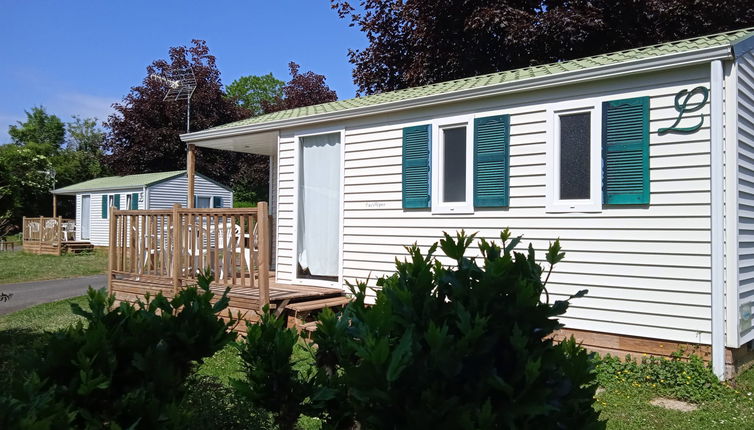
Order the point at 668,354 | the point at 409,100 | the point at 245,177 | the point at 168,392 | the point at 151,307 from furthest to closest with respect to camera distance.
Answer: the point at 245,177, the point at 409,100, the point at 668,354, the point at 151,307, the point at 168,392

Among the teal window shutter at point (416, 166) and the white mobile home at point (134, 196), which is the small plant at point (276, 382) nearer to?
the teal window shutter at point (416, 166)

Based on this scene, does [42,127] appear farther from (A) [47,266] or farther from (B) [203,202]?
(A) [47,266]

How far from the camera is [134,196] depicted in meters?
21.3

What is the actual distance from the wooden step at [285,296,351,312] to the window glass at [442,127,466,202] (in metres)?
1.87

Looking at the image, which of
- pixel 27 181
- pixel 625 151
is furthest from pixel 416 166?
pixel 27 181

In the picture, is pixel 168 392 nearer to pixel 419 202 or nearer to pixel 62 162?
pixel 419 202

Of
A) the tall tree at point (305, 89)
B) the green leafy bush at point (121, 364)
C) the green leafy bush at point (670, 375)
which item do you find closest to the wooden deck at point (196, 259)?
the green leafy bush at point (670, 375)

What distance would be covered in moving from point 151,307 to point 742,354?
5.45 metres

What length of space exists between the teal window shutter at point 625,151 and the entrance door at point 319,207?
3597 mm

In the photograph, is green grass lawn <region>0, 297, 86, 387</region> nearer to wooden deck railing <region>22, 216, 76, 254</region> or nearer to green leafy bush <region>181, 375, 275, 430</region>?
green leafy bush <region>181, 375, 275, 430</region>

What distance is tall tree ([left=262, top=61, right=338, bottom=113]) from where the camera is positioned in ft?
98.5

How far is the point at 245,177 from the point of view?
27875 mm

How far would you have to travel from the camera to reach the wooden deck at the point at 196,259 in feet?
21.4

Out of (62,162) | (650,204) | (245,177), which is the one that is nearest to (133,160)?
(245,177)
